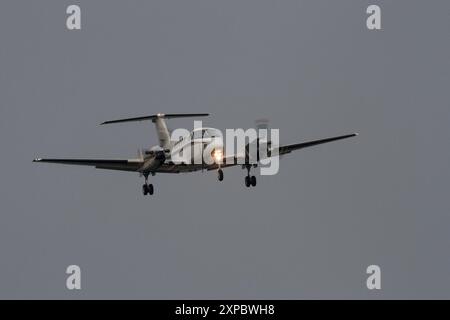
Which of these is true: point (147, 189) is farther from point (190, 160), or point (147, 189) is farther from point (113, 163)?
point (190, 160)

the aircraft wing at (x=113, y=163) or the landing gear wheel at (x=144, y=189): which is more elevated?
the aircraft wing at (x=113, y=163)

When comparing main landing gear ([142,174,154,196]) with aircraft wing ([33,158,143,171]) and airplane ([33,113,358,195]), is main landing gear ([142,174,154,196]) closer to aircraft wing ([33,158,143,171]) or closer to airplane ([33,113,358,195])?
airplane ([33,113,358,195])

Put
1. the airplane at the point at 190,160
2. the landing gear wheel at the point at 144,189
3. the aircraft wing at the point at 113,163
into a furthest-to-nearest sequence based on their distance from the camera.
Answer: the landing gear wheel at the point at 144,189 < the aircraft wing at the point at 113,163 < the airplane at the point at 190,160

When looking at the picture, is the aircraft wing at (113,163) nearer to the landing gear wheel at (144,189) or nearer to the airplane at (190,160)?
the airplane at (190,160)

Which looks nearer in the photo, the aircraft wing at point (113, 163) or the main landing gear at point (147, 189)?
the aircraft wing at point (113, 163)

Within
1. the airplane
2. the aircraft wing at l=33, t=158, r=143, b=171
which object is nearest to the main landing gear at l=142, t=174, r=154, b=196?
the airplane

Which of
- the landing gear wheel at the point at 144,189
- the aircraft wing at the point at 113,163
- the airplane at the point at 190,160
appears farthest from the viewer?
the landing gear wheel at the point at 144,189

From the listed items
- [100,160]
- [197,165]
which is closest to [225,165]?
[197,165]

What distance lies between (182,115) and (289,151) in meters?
9.69

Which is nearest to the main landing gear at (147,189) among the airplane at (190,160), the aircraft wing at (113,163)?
the airplane at (190,160)
